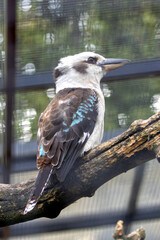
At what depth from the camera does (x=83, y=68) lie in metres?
2.79

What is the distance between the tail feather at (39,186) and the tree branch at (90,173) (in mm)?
69

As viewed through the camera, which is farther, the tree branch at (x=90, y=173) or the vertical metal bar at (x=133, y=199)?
the vertical metal bar at (x=133, y=199)

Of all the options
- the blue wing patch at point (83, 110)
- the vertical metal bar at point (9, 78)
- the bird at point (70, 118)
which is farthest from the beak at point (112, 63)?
the vertical metal bar at point (9, 78)

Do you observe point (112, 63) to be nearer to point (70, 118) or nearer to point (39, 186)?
point (70, 118)

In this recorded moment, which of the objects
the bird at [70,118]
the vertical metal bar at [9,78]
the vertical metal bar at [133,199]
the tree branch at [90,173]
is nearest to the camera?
the tree branch at [90,173]

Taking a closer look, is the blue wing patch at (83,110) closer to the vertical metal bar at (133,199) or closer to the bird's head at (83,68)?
the bird's head at (83,68)

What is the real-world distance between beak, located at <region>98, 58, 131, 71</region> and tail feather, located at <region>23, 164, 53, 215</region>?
3.30 feet

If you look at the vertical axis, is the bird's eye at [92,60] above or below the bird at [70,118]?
above

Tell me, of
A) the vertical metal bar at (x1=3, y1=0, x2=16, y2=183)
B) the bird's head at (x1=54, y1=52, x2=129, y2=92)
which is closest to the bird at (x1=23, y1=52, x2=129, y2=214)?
the bird's head at (x1=54, y1=52, x2=129, y2=92)

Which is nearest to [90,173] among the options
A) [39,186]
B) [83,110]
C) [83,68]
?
[39,186]

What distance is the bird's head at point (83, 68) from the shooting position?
8.95 feet

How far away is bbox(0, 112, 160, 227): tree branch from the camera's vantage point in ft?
6.03

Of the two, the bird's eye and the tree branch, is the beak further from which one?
the tree branch

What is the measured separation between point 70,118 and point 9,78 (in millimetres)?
819
